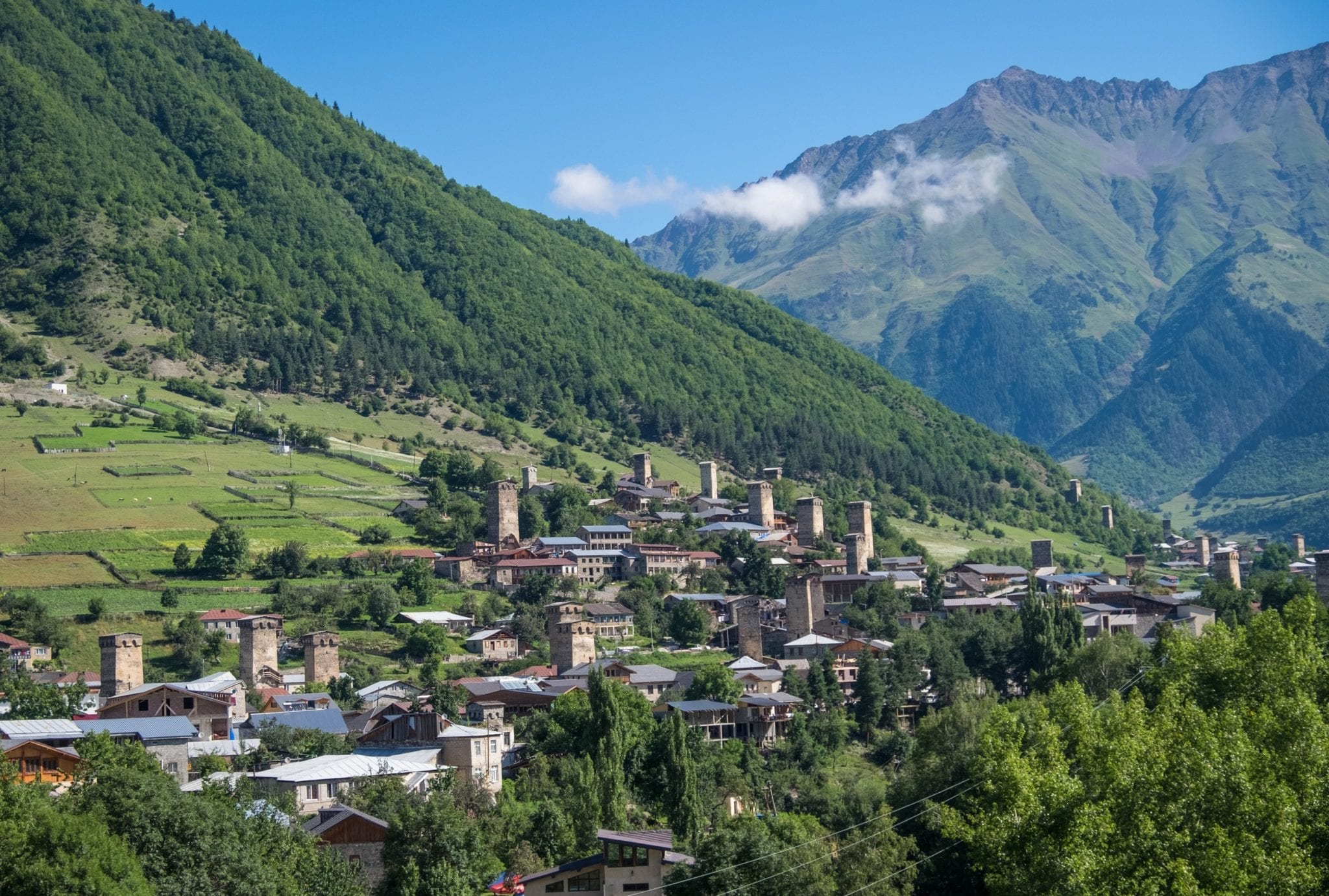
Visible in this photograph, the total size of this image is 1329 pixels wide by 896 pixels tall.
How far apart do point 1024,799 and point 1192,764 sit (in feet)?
13.9

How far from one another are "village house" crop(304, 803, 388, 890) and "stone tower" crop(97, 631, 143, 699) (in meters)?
28.0

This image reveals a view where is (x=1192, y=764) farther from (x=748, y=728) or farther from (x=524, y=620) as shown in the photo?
(x=524, y=620)

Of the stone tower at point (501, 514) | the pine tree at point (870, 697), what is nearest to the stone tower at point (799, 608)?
the pine tree at point (870, 697)

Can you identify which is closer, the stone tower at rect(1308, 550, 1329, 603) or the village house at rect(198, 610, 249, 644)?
the village house at rect(198, 610, 249, 644)

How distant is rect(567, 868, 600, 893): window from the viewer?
57.1 meters

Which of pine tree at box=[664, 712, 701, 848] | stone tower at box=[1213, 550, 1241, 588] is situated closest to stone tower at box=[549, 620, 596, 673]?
pine tree at box=[664, 712, 701, 848]

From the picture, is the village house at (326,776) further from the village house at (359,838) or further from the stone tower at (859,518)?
the stone tower at (859,518)

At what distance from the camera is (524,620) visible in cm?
10481

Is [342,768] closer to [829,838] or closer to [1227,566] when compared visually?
[829,838]

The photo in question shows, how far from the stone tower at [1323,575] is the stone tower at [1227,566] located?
23.4 metres

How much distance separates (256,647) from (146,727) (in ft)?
61.0

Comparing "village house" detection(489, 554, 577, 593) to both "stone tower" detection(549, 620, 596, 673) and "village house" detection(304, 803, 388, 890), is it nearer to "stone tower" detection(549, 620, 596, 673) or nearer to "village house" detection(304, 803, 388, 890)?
"stone tower" detection(549, 620, 596, 673)

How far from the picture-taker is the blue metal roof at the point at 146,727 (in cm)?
7319

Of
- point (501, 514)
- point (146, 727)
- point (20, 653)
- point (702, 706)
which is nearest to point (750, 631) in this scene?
point (702, 706)
